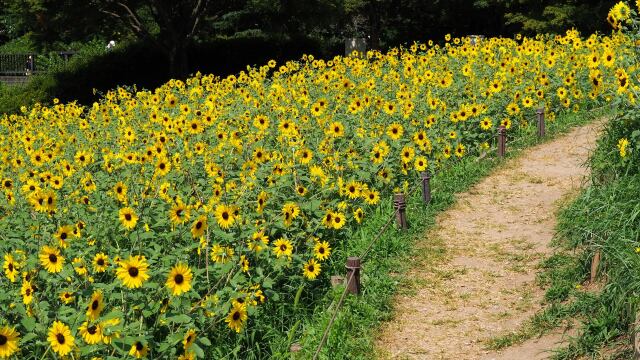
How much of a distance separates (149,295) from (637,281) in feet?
9.35

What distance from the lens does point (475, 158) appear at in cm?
1014

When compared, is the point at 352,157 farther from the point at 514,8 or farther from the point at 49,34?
the point at 514,8

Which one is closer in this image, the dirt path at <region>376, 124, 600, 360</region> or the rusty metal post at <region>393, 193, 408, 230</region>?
the dirt path at <region>376, 124, 600, 360</region>

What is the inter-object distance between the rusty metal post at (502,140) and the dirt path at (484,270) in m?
0.26

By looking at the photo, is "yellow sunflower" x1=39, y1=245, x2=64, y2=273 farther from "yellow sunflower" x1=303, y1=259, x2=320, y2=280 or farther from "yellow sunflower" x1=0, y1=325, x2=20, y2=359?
"yellow sunflower" x1=303, y1=259, x2=320, y2=280

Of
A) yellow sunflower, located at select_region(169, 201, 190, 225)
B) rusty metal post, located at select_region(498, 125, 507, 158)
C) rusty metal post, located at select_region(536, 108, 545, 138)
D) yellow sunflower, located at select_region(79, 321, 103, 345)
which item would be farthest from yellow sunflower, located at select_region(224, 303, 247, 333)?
rusty metal post, located at select_region(536, 108, 545, 138)

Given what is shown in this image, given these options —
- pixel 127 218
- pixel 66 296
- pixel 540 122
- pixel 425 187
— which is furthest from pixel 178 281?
pixel 540 122

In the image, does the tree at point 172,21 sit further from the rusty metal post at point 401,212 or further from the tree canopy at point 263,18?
the rusty metal post at point 401,212

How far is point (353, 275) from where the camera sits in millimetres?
6117

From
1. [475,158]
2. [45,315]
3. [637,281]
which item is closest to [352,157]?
[475,158]

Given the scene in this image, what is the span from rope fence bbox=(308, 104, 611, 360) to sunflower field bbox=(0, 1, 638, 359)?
9.3 inches

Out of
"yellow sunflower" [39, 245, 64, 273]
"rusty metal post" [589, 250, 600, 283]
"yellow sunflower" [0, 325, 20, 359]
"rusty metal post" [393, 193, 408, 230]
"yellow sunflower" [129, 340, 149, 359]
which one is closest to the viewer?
"yellow sunflower" [0, 325, 20, 359]

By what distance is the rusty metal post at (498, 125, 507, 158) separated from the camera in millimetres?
10000

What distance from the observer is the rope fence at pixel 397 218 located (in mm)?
5739
